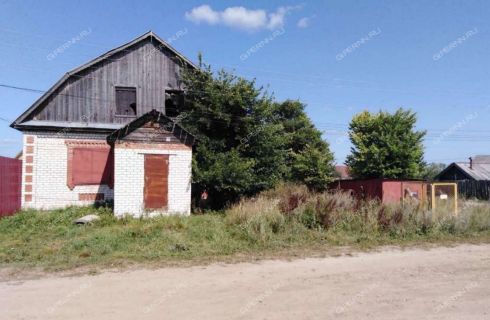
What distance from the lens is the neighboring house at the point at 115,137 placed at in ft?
43.4

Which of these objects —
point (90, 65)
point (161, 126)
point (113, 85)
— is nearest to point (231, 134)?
point (161, 126)

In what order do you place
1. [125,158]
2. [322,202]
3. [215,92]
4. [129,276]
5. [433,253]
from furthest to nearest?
[215,92]
[125,158]
[322,202]
[433,253]
[129,276]

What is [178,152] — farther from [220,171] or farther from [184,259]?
[184,259]

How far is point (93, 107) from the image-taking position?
55.1 ft

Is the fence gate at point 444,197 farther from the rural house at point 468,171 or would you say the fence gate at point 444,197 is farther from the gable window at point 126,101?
the rural house at point 468,171

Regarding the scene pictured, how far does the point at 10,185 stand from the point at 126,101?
19.4 ft

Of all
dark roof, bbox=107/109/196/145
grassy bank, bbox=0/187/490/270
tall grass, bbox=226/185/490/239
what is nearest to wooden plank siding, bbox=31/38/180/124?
dark roof, bbox=107/109/196/145

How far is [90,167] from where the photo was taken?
53.4 feet

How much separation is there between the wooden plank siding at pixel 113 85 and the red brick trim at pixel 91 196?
320 centimetres

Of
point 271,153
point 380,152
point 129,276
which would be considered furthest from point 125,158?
point 380,152

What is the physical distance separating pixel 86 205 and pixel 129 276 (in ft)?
33.9

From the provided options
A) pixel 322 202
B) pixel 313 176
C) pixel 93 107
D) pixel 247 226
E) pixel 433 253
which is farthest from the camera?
pixel 313 176

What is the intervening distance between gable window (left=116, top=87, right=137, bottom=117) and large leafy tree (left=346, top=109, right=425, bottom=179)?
15.5m

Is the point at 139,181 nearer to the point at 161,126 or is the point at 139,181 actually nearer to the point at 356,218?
the point at 161,126
